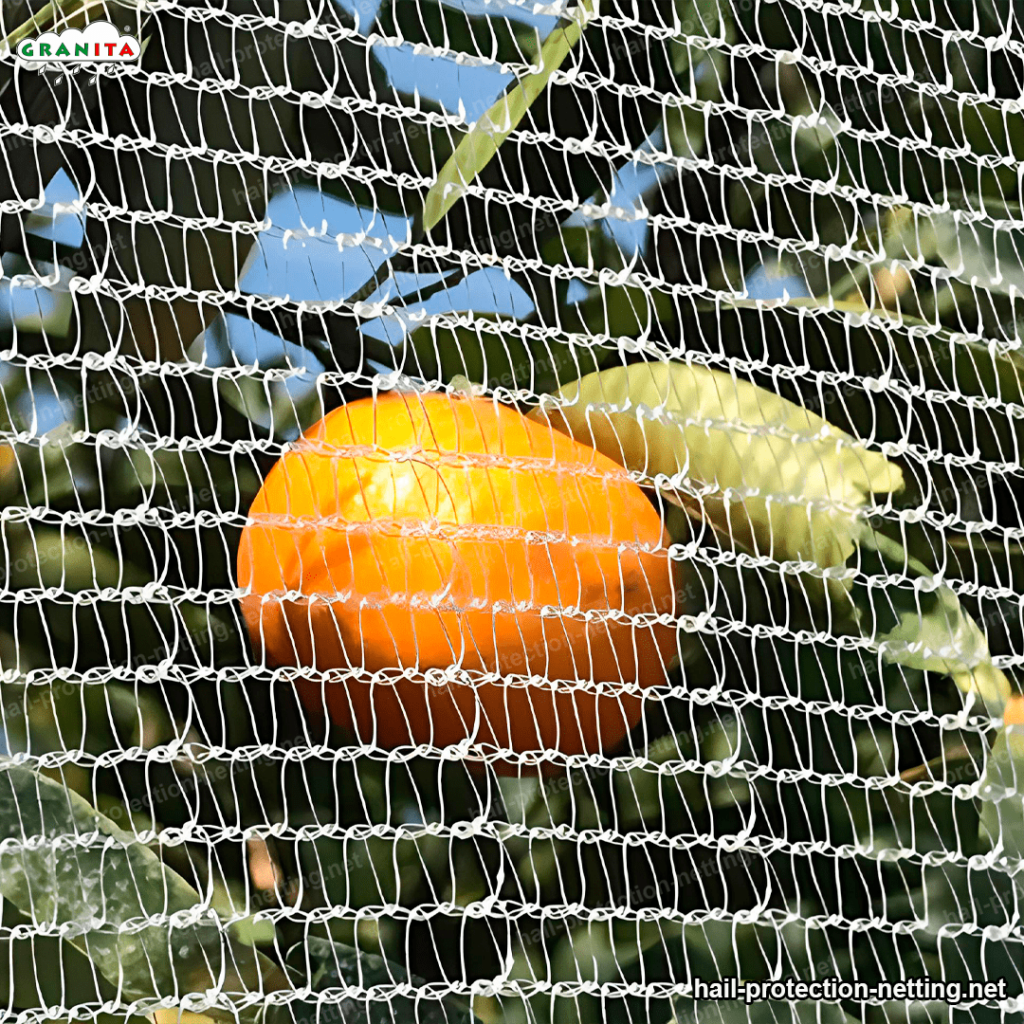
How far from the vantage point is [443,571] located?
29 centimetres

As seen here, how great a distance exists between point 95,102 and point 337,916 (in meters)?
→ 0.22

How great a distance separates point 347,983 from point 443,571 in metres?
0.11

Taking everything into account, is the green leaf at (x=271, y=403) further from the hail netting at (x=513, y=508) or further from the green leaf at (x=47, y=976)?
the green leaf at (x=47, y=976)

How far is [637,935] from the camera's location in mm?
315

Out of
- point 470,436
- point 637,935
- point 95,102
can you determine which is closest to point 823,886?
point 637,935

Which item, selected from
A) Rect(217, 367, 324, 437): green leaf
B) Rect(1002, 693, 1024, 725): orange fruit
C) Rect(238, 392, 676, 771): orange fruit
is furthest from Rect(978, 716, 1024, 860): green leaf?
Rect(217, 367, 324, 437): green leaf

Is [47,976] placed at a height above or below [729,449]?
below

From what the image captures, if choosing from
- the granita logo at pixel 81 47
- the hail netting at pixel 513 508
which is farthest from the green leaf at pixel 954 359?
the granita logo at pixel 81 47

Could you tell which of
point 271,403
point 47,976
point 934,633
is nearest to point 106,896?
point 47,976

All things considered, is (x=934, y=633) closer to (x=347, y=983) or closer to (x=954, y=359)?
(x=954, y=359)

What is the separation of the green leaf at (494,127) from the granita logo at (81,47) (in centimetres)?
8

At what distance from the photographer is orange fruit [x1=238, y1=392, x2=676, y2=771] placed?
11.2 inches

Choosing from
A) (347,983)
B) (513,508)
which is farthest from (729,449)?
(347,983)

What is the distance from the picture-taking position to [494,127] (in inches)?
12.6
